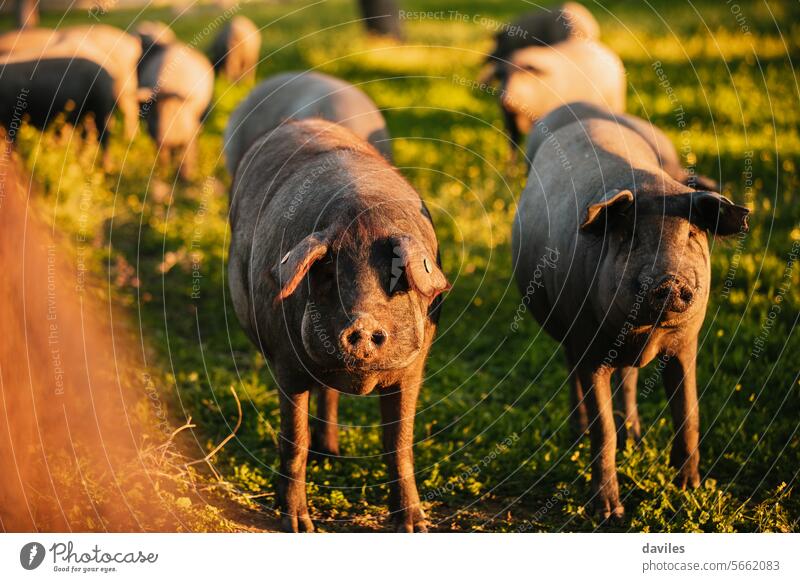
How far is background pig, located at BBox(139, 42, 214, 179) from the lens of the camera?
14648 millimetres

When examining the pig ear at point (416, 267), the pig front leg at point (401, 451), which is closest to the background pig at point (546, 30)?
the pig front leg at point (401, 451)

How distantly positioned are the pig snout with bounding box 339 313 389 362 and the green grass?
1883 mm

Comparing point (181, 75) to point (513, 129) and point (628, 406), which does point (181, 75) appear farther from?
point (628, 406)

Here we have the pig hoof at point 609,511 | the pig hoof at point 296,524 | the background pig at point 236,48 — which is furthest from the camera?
the background pig at point 236,48

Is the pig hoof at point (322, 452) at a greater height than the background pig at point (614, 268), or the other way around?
the background pig at point (614, 268)

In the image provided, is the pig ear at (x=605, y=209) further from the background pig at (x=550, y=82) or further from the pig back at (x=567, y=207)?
the background pig at (x=550, y=82)

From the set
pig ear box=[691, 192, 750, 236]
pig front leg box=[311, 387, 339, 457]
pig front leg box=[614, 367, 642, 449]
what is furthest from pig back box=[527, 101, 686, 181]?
pig front leg box=[311, 387, 339, 457]

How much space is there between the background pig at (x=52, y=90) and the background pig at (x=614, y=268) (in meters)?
8.68

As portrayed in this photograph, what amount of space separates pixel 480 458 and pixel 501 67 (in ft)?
29.2

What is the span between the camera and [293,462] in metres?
6.51

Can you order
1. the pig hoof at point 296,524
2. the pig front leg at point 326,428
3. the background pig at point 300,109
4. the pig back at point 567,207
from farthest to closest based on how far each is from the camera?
the background pig at point 300,109 → the pig front leg at point 326,428 → the pig back at point 567,207 → the pig hoof at point 296,524

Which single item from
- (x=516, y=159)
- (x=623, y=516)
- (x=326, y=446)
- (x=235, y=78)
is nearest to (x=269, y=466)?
(x=326, y=446)

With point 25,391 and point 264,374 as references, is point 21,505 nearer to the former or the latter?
point 25,391

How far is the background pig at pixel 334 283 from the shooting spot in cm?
543
